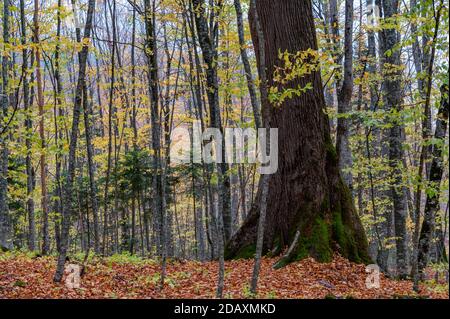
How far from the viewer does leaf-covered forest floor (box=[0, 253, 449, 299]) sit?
18.9 ft

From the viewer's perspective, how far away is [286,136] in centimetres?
834

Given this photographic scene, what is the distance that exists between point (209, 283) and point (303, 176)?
2.80 metres

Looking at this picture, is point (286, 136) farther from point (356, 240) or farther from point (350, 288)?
point (350, 288)

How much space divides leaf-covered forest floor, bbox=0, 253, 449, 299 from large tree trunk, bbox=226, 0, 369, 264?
1.72ft

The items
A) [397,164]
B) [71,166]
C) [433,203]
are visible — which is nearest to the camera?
[433,203]

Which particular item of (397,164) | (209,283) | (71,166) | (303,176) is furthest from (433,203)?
(71,166)

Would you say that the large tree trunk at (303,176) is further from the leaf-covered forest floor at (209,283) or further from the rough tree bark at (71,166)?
the rough tree bark at (71,166)

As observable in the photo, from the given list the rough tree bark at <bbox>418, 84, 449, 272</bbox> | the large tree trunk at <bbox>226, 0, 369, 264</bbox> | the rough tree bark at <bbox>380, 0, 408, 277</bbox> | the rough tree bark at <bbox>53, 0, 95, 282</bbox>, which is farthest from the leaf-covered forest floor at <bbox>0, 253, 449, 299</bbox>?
the rough tree bark at <bbox>380, 0, 408, 277</bbox>

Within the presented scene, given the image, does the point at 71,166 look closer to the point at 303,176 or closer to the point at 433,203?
the point at 303,176

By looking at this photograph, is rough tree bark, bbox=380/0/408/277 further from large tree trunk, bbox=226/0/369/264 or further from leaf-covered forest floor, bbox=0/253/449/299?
leaf-covered forest floor, bbox=0/253/449/299

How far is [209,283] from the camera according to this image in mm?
6855

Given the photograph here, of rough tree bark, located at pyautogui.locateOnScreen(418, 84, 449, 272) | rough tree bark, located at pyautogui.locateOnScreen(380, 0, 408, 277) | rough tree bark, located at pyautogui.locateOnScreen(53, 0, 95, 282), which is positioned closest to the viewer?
rough tree bark, located at pyautogui.locateOnScreen(418, 84, 449, 272)
